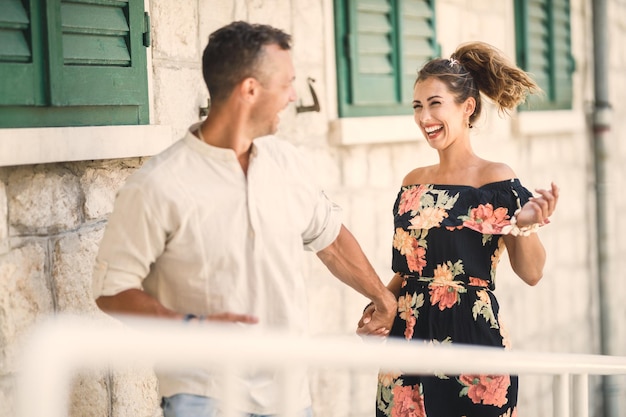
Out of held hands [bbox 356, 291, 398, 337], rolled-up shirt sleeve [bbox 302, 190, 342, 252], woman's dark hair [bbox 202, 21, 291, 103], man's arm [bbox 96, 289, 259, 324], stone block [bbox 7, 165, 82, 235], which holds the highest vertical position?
woman's dark hair [bbox 202, 21, 291, 103]

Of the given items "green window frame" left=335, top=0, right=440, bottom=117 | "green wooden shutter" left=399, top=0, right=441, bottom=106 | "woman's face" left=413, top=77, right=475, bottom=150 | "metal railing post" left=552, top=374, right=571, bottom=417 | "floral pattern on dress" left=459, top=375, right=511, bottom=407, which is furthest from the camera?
"green wooden shutter" left=399, top=0, right=441, bottom=106

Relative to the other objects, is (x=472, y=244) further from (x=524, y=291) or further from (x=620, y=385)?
(x=620, y=385)

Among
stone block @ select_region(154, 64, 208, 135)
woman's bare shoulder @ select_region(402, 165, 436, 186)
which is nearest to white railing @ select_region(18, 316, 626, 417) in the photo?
woman's bare shoulder @ select_region(402, 165, 436, 186)

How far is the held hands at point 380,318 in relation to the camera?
3.43 m

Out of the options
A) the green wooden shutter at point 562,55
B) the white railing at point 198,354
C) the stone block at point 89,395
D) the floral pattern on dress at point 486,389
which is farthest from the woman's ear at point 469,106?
the green wooden shutter at point 562,55

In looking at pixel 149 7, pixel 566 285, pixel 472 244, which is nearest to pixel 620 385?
pixel 566 285

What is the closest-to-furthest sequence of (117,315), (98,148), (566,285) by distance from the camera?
1. (117,315)
2. (98,148)
3. (566,285)

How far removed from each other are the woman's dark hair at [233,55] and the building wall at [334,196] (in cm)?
69

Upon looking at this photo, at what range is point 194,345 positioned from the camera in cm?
157

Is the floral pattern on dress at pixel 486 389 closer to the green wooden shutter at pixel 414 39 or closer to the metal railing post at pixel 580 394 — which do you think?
the metal railing post at pixel 580 394

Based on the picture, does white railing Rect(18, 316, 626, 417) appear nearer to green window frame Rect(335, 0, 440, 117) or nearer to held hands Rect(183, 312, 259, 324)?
held hands Rect(183, 312, 259, 324)

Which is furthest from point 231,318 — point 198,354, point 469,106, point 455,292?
point 469,106

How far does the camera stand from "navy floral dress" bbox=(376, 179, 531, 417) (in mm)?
3428

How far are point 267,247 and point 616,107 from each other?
221 inches
